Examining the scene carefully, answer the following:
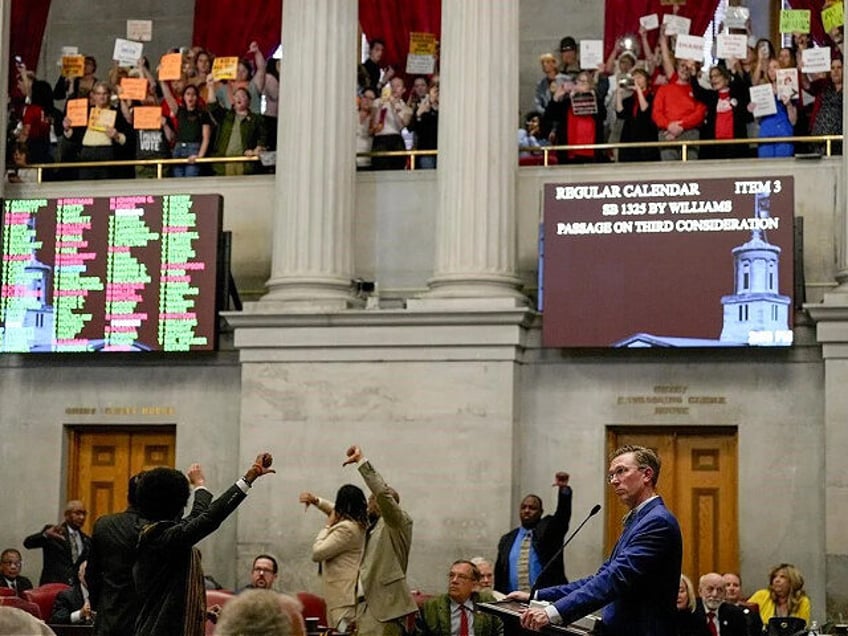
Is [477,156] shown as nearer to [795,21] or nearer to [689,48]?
[689,48]

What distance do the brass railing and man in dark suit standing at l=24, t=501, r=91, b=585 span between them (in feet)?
15.6

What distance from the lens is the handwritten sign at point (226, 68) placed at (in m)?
21.9

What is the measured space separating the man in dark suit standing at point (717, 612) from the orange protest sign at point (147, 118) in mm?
10224

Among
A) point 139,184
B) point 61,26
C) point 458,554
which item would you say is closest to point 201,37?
point 61,26

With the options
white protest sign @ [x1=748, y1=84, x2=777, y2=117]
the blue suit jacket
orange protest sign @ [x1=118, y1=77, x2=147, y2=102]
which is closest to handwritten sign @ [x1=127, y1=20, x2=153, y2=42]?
orange protest sign @ [x1=118, y1=77, x2=147, y2=102]

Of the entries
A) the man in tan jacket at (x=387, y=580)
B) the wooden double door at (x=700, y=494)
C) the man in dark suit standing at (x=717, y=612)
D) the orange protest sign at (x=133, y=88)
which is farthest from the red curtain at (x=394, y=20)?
the man in dark suit standing at (x=717, y=612)

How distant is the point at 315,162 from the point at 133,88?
3.26 metres

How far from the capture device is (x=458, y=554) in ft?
62.6

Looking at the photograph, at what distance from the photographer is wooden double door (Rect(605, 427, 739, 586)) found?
1916 cm

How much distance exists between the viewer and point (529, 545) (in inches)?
677

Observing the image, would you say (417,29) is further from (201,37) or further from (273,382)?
(273,382)

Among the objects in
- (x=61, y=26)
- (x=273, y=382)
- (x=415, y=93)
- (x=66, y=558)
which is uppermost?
(x=61, y=26)

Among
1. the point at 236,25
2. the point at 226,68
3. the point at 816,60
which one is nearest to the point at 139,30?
the point at 236,25

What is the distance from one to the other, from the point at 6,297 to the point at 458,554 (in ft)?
20.3
